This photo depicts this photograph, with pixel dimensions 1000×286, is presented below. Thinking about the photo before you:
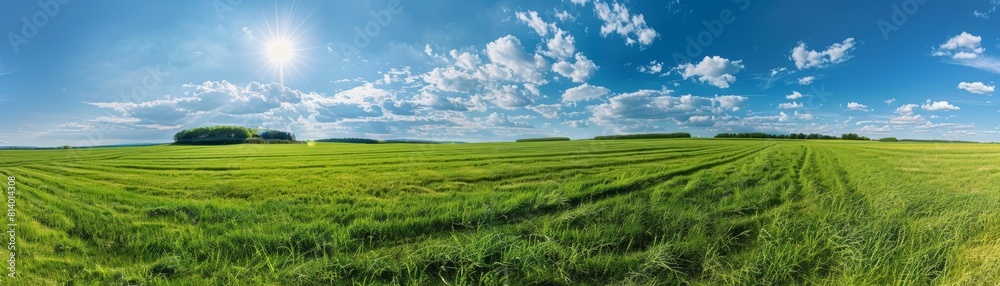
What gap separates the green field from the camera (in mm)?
3609

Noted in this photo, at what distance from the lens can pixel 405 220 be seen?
4.48m

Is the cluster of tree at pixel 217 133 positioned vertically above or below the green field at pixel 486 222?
above

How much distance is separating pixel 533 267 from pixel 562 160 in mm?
5323

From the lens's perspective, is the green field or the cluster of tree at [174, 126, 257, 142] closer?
the green field

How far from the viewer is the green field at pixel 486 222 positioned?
3609mm

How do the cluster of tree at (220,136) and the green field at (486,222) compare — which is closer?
the green field at (486,222)

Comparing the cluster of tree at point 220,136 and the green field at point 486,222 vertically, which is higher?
the cluster of tree at point 220,136

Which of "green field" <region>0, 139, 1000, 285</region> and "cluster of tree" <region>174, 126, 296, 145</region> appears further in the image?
"cluster of tree" <region>174, 126, 296, 145</region>

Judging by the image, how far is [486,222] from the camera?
479 cm

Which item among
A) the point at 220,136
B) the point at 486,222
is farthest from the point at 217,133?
the point at 486,222

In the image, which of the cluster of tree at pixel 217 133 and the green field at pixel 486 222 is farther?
the cluster of tree at pixel 217 133

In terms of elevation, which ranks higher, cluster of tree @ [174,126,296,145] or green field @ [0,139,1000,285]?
cluster of tree @ [174,126,296,145]

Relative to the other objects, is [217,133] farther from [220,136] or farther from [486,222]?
[486,222]

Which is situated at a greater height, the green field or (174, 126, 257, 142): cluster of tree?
(174, 126, 257, 142): cluster of tree
